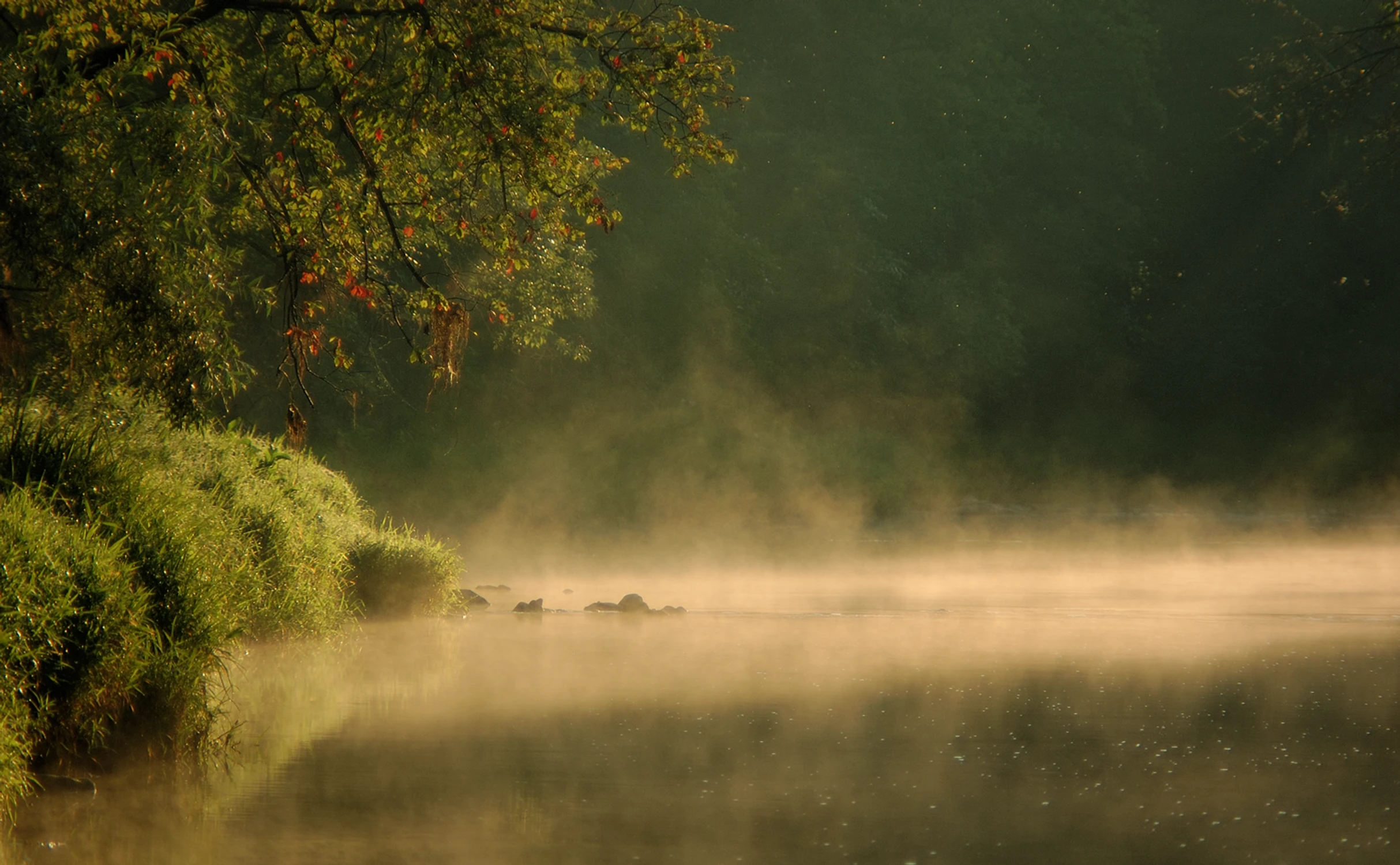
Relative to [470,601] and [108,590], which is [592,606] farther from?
[108,590]

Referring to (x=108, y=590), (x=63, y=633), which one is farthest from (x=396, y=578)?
(x=63, y=633)

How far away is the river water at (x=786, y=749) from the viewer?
561 cm

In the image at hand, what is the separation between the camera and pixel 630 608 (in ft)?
45.2

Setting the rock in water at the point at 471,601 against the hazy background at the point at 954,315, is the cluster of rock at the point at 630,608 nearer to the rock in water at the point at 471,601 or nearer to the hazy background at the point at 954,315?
the rock in water at the point at 471,601

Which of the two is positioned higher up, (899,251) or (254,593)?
(899,251)

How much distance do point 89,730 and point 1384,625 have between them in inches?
434

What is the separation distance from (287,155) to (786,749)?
24.6 ft

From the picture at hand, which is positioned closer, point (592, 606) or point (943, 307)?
point (592, 606)

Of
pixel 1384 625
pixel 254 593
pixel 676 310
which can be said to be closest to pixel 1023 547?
pixel 1384 625

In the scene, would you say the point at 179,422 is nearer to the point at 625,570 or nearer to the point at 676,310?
the point at 625,570

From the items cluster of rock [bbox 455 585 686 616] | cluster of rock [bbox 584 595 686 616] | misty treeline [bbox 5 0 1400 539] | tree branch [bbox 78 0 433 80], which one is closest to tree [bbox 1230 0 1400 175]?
misty treeline [bbox 5 0 1400 539]

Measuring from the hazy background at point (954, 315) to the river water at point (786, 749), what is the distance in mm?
14610

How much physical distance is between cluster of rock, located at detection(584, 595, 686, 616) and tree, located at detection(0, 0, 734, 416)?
3.82 meters

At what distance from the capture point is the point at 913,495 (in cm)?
3109
